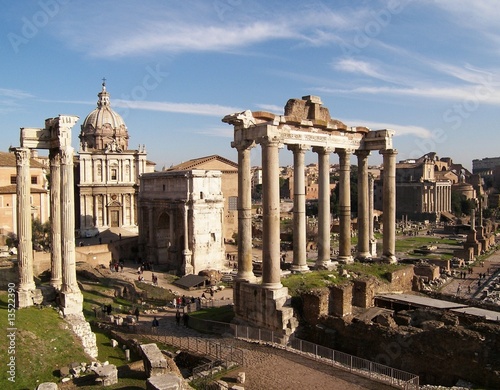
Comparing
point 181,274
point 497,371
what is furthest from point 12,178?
point 497,371

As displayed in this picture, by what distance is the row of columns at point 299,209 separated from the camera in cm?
1638

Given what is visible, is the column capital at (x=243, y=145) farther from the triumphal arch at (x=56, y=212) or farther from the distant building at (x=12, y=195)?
the distant building at (x=12, y=195)

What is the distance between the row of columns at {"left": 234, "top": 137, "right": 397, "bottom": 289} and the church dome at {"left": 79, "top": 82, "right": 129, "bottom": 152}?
118 ft

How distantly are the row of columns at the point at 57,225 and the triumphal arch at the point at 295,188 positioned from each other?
236 inches

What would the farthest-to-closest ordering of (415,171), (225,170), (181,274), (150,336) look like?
(415,171), (225,170), (181,274), (150,336)

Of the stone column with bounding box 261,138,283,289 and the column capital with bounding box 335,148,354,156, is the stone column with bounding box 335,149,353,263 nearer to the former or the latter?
the column capital with bounding box 335,148,354,156

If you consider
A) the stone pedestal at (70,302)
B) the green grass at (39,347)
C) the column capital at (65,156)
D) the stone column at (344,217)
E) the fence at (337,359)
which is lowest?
the fence at (337,359)

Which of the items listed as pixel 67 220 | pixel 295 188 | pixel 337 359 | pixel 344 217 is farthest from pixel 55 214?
pixel 344 217

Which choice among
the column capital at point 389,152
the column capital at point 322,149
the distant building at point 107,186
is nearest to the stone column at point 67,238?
the column capital at point 322,149

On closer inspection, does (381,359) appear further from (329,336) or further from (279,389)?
(279,389)

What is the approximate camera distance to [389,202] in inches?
867

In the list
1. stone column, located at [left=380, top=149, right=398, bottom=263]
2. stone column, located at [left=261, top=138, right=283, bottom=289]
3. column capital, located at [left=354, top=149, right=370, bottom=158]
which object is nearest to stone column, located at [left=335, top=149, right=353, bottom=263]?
column capital, located at [left=354, top=149, right=370, bottom=158]

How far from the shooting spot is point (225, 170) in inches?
2522

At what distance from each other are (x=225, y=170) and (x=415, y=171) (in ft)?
196
